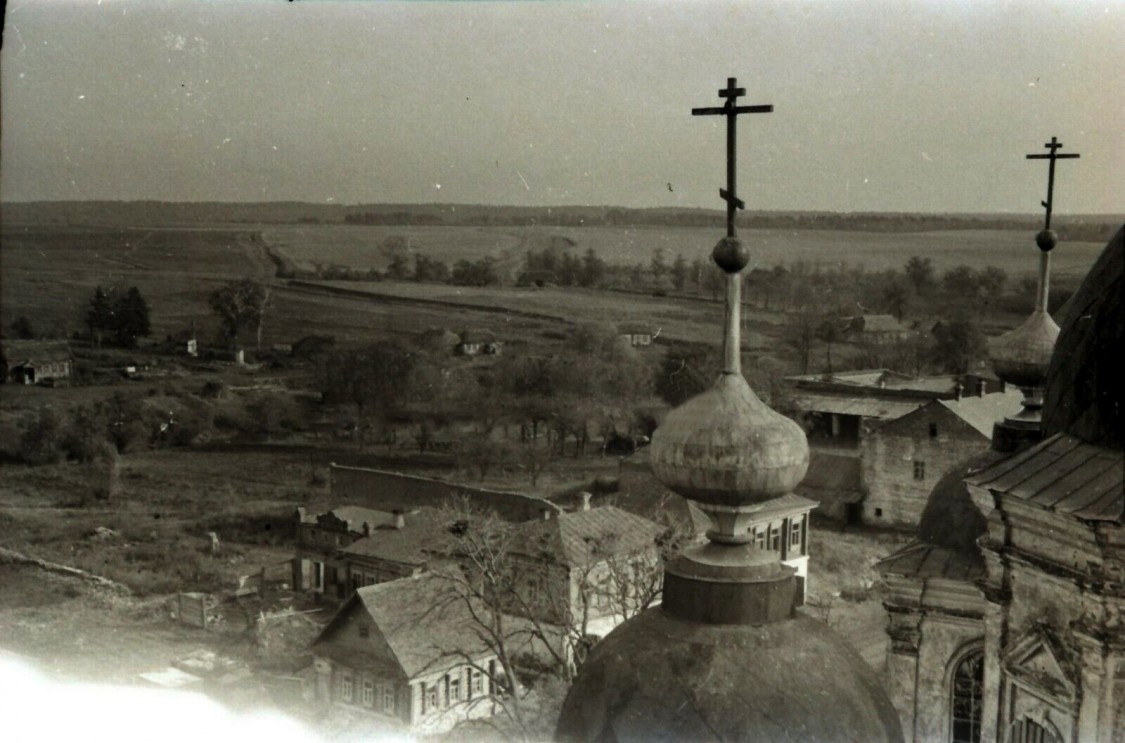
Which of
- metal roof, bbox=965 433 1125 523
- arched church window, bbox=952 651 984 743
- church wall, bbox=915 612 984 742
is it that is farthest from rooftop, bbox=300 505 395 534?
metal roof, bbox=965 433 1125 523

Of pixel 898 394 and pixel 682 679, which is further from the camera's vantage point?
pixel 898 394

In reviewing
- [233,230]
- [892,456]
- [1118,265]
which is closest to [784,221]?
[892,456]

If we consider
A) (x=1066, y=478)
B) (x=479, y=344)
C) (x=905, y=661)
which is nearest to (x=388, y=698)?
(x=479, y=344)

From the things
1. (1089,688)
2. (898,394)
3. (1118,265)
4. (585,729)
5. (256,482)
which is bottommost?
(256,482)

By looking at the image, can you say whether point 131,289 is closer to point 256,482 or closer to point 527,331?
point 256,482

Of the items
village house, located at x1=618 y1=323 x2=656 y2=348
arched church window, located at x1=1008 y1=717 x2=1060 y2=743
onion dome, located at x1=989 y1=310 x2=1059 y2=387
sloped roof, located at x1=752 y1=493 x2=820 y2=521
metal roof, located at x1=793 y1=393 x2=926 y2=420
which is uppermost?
onion dome, located at x1=989 y1=310 x2=1059 y2=387

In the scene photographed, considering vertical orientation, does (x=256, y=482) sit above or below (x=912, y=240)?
below

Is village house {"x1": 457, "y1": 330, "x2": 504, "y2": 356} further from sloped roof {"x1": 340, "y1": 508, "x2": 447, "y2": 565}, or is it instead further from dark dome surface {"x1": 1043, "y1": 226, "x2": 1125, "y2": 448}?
dark dome surface {"x1": 1043, "y1": 226, "x2": 1125, "y2": 448}
